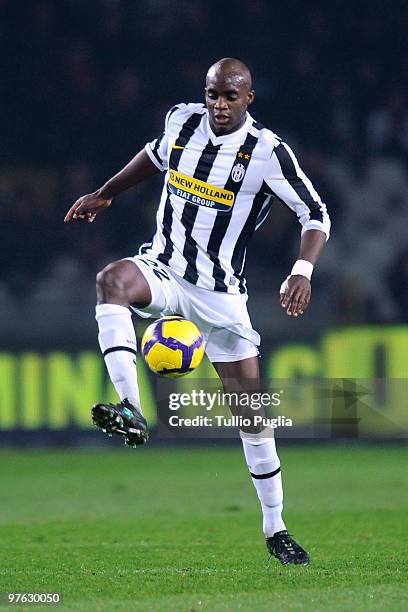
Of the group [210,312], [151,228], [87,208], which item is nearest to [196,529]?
[210,312]

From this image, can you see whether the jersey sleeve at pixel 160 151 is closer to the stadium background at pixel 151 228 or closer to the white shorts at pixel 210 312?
the white shorts at pixel 210 312

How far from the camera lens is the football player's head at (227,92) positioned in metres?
5.27

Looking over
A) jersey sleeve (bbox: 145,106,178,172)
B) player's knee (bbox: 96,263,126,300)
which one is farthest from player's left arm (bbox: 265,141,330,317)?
player's knee (bbox: 96,263,126,300)

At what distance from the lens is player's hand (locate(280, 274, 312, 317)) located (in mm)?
4992

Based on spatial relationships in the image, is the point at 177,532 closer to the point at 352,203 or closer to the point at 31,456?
the point at 31,456

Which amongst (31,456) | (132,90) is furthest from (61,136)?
(31,456)

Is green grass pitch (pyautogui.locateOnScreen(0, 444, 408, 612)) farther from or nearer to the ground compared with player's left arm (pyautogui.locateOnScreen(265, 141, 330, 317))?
nearer to the ground

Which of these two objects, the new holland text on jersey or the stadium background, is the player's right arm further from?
the stadium background

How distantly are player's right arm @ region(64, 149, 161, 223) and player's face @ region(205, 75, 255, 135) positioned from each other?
1.58ft

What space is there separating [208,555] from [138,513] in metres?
2.15

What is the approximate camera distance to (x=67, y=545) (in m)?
6.28

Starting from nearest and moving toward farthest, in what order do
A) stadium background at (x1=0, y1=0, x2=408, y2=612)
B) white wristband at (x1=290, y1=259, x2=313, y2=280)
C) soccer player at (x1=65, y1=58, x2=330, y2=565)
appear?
1. white wristband at (x1=290, y1=259, x2=313, y2=280)
2. soccer player at (x1=65, y1=58, x2=330, y2=565)
3. stadium background at (x1=0, y1=0, x2=408, y2=612)

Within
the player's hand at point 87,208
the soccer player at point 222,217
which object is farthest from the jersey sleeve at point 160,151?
the player's hand at point 87,208

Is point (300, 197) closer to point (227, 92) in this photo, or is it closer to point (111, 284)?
point (227, 92)
